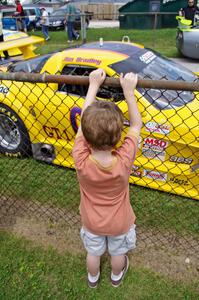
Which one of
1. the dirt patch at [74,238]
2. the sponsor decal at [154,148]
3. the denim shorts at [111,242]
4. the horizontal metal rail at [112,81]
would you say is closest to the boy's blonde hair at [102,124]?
the horizontal metal rail at [112,81]

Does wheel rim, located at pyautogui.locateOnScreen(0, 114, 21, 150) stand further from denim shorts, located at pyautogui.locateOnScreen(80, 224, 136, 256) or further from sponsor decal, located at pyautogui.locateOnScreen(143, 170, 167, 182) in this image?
denim shorts, located at pyautogui.locateOnScreen(80, 224, 136, 256)

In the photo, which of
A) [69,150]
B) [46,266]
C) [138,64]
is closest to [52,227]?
[46,266]

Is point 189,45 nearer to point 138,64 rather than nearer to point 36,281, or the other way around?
point 138,64

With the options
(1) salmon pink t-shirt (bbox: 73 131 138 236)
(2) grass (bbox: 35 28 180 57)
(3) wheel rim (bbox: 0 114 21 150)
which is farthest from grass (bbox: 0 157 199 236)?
(2) grass (bbox: 35 28 180 57)

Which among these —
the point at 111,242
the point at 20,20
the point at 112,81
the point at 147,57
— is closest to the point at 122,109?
the point at 147,57

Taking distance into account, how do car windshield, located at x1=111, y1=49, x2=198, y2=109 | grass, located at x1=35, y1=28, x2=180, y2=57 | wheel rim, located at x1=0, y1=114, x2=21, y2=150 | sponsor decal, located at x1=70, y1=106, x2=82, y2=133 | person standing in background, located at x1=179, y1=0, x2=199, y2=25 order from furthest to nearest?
grass, located at x1=35, y1=28, x2=180, y2=57
person standing in background, located at x1=179, y1=0, x2=199, y2=25
wheel rim, located at x1=0, y1=114, x2=21, y2=150
sponsor decal, located at x1=70, y1=106, x2=82, y2=133
car windshield, located at x1=111, y1=49, x2=198, y2=109

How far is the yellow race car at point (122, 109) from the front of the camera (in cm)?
302

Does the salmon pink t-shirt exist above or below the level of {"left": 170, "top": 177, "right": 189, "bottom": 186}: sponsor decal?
above

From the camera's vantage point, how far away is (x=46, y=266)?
2555 millimetres

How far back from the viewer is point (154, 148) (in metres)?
3.09

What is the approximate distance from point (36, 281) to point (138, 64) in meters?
2.42

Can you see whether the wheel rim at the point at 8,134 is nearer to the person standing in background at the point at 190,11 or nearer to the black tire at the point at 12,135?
the black tire at the point at 12,135

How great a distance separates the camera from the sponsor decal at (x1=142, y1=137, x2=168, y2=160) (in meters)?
3.04

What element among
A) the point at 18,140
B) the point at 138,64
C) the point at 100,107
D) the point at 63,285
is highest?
the point at 100,107
